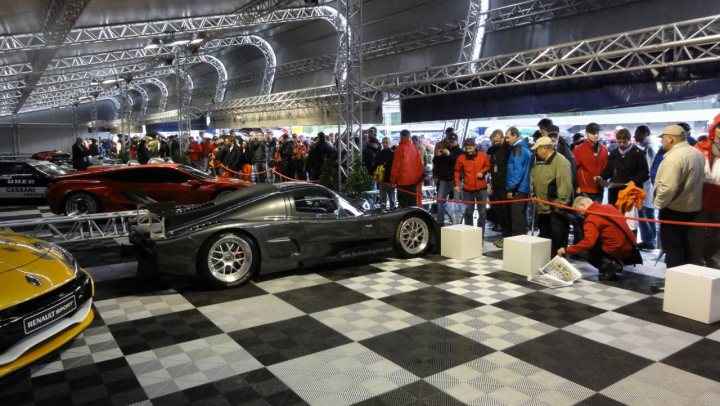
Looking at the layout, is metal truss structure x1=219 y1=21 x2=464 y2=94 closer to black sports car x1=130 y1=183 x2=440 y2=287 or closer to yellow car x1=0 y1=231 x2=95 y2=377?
black sports car x1=130 y1=183 x2=440 y2=287

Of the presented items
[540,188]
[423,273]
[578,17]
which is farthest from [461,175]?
[578,17]

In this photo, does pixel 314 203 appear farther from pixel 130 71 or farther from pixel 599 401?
pixel 130 71

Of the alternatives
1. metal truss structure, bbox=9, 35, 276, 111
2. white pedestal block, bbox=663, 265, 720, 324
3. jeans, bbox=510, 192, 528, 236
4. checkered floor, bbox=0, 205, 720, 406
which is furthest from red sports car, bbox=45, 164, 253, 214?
metal truss structure, bbox=9, 35, 276, 111

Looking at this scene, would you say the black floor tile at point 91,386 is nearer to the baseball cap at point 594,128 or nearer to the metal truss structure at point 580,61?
the baseball cap at point 594,128

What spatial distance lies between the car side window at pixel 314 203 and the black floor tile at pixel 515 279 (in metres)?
2.21

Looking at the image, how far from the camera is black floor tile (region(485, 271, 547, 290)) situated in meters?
6.02

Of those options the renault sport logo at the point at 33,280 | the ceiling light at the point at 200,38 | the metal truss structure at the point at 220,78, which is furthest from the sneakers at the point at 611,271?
the metal truss structure at the point at 220,78

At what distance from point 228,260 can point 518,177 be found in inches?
176

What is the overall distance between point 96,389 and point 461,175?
21.7 feet

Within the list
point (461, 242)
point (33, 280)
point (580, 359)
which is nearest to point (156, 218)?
point (33, 280)

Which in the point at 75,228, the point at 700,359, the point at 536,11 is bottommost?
the point at 700,359

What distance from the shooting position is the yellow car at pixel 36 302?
3.31 metres

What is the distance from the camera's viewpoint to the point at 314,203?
666cm

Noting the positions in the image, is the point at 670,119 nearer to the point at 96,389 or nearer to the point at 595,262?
the point at 595,262
